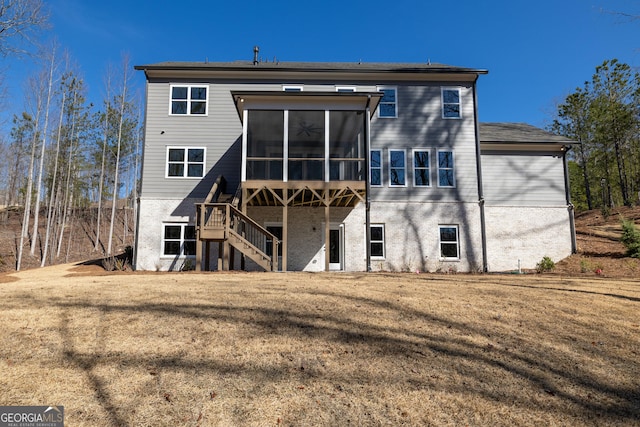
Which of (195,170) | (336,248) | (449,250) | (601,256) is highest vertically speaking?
(195,170)

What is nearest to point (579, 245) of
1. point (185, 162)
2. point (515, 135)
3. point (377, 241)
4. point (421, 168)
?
point (515, 135)

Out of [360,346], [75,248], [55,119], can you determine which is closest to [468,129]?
[360,346]

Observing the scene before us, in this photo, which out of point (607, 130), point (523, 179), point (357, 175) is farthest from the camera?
point (607, 130)

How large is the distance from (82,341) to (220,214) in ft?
25.5

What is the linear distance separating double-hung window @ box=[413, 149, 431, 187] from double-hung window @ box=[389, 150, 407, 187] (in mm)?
438

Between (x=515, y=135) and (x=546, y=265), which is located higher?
(x=515, y=135)

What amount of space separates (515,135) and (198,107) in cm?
1474

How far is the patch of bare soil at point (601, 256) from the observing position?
1355 centimetres

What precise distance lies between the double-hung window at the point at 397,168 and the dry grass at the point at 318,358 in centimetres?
900

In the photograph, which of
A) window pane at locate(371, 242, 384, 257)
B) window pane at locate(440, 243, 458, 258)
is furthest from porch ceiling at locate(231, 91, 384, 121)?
window pane at locate(440, 243, 458, 258)

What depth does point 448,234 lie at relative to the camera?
1562 centimetres

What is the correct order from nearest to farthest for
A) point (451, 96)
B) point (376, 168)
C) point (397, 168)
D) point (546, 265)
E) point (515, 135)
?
point (546, 265) → point (376, 168) → point (397, 168) → point (451, 96) → point (515, 135)

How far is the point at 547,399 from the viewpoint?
150 inches

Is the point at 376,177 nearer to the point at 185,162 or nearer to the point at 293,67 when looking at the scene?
the point at 293,67
